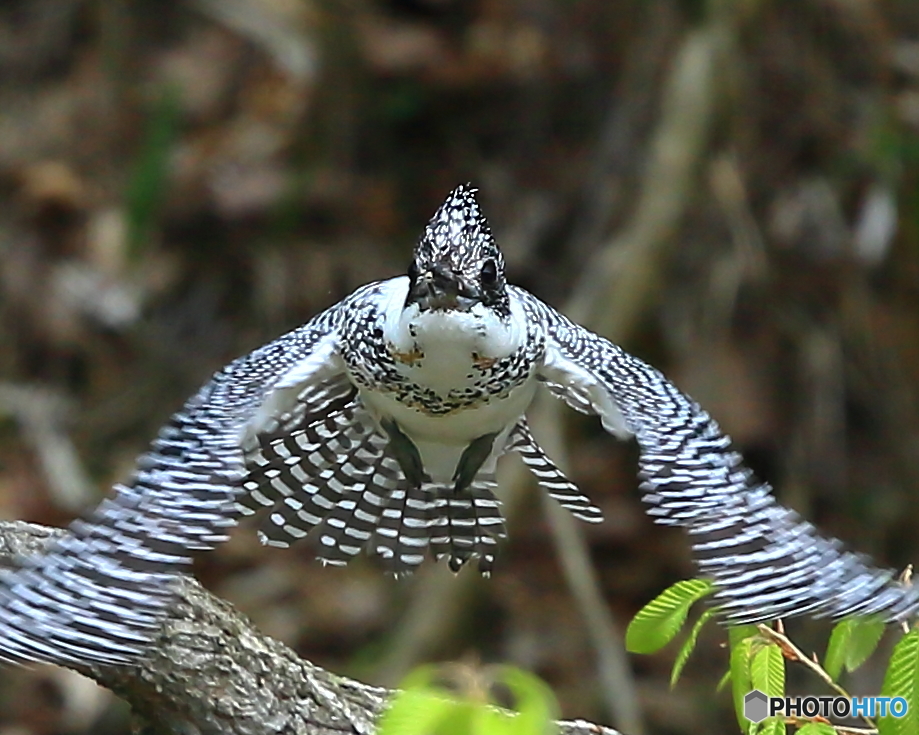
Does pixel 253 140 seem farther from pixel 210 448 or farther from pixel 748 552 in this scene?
pixel 748 552

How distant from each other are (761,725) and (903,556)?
3.14 meters

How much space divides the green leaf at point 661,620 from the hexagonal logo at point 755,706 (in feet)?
0.40

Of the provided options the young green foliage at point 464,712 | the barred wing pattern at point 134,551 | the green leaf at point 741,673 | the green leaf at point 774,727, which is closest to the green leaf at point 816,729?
the green leaf at point 774,727

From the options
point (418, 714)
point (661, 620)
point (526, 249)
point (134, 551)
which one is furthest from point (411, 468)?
point (526, 249)

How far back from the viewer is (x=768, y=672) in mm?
1543

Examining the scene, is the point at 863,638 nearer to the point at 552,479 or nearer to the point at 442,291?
the point at 442,291

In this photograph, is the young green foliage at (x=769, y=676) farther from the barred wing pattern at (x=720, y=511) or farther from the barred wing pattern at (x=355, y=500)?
the barred wing pattern at (x=355, y=500)

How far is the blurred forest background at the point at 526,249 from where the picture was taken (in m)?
4.25

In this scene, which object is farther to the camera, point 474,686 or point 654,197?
point 654,197

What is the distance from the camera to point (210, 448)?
213 cm

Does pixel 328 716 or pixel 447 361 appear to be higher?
pixel 447 361

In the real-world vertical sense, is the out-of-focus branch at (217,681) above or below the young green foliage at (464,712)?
below

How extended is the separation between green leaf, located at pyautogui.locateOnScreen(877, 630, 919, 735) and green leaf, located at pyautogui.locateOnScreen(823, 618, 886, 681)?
214 millimetres

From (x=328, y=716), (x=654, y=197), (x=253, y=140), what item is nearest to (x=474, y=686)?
(x=328, y=716)
